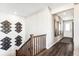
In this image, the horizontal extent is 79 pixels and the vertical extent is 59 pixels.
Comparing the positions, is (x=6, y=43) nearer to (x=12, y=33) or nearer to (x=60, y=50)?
(x=12, y=33)

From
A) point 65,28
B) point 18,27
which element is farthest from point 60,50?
point 18,27

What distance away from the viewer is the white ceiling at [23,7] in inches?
52.3

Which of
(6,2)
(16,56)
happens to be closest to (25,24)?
(6,2)

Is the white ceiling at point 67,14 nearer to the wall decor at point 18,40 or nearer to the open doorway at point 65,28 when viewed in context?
the open doorway at point 65,28

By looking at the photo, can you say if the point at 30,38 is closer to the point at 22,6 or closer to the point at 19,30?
the point at 19,30

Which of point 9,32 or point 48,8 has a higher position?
point 48,8

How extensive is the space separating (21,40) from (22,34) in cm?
12

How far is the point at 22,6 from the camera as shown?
4.56 feet

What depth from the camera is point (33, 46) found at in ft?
5.06

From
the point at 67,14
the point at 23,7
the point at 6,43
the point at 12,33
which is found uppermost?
the point at 23,7

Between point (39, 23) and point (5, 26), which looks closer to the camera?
point (5, 26)

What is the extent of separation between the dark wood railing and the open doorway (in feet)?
0.95

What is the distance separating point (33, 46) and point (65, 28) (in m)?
0.71

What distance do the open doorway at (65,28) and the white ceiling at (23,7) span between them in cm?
21
